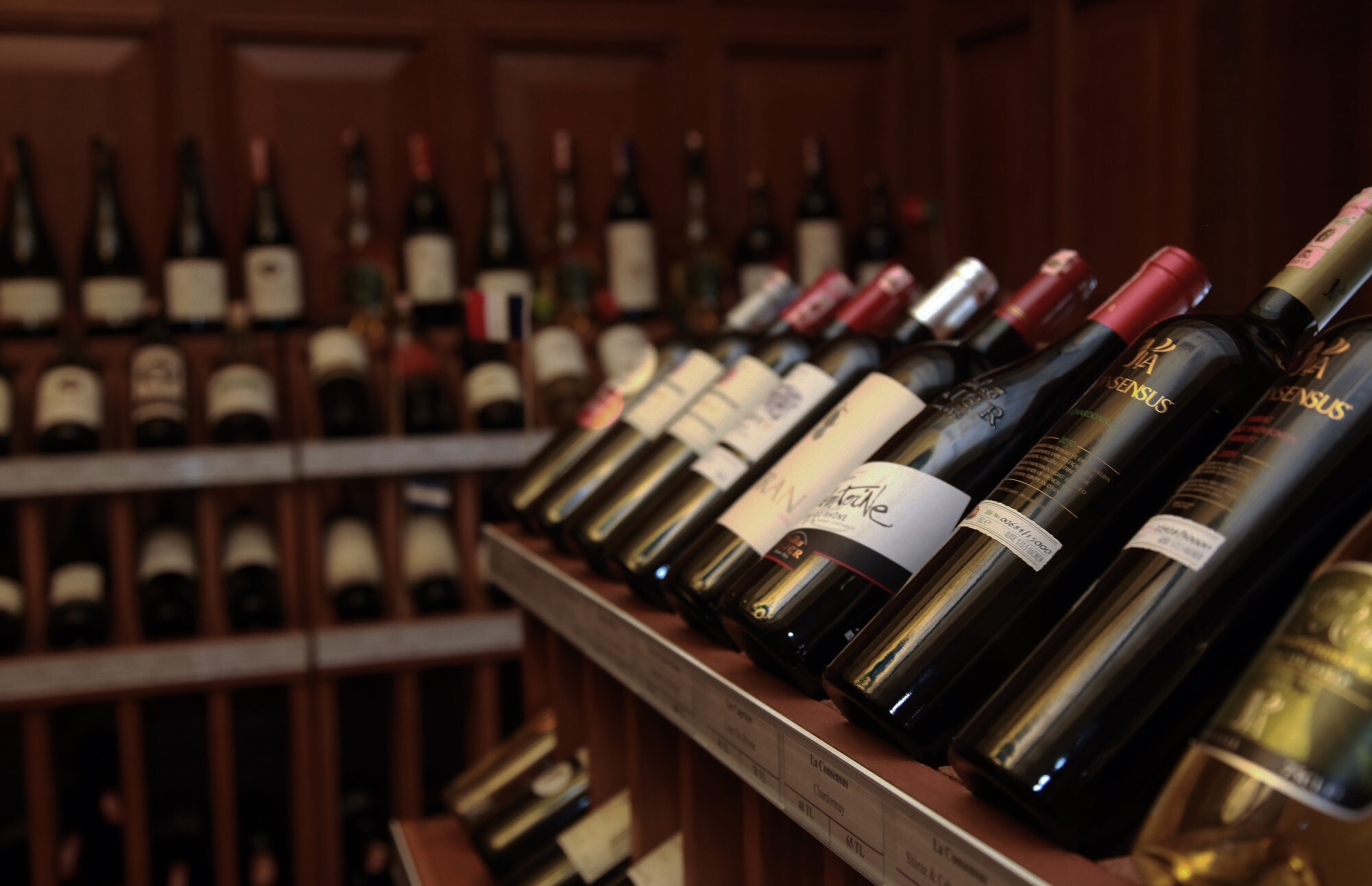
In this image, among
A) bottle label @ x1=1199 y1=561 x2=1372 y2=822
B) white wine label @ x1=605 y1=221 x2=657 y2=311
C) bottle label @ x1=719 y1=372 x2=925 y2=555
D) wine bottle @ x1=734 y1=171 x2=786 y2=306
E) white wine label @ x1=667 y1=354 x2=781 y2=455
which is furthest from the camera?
wine bottle @ x1=734 y1=171 x2=786 y2=306

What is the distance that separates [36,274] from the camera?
6.52 feet

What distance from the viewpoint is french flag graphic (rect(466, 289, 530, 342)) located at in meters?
1.20

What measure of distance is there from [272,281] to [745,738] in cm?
173

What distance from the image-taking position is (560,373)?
189 cm

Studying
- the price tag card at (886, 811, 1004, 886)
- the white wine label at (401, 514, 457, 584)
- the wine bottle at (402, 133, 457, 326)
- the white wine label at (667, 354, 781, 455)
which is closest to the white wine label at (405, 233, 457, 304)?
the wine bottle at (402, 133, 457, 326)

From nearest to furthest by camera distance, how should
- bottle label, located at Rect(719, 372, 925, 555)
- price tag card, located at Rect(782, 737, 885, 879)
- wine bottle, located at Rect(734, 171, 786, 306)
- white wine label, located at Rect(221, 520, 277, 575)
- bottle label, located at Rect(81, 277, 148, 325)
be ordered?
price tag card, located at Rect(782, 737, 885, 879) → bottle label, located at Rect(719, 372, 925, 555) → white wine label, located at Rect(221, 520, 277, 575) → bottle label, located at Rect(81, 277, 148, 325) → wine bottle, located at Rect(734, 171, 786, 306)

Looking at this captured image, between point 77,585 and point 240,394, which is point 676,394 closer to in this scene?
point 240,394

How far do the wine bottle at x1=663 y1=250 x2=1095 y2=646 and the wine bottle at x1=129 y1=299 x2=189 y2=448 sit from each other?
1467mm

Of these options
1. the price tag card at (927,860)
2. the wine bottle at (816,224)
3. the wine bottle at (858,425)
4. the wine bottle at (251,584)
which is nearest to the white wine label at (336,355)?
the wine bottle at (251,584)

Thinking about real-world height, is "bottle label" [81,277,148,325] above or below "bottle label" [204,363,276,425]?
above

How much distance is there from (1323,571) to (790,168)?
2205mm

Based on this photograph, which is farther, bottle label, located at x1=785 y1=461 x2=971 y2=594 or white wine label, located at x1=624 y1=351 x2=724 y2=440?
white wine label, located at x1=624 y1=351 x2=724 y2=440

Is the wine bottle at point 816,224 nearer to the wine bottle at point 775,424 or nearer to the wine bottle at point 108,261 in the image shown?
the wine bottle at point 108,261

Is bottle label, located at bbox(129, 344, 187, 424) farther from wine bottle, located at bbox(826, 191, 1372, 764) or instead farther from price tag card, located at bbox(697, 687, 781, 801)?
wine bottle, located at bbox(826, 191, 1372, 764)
